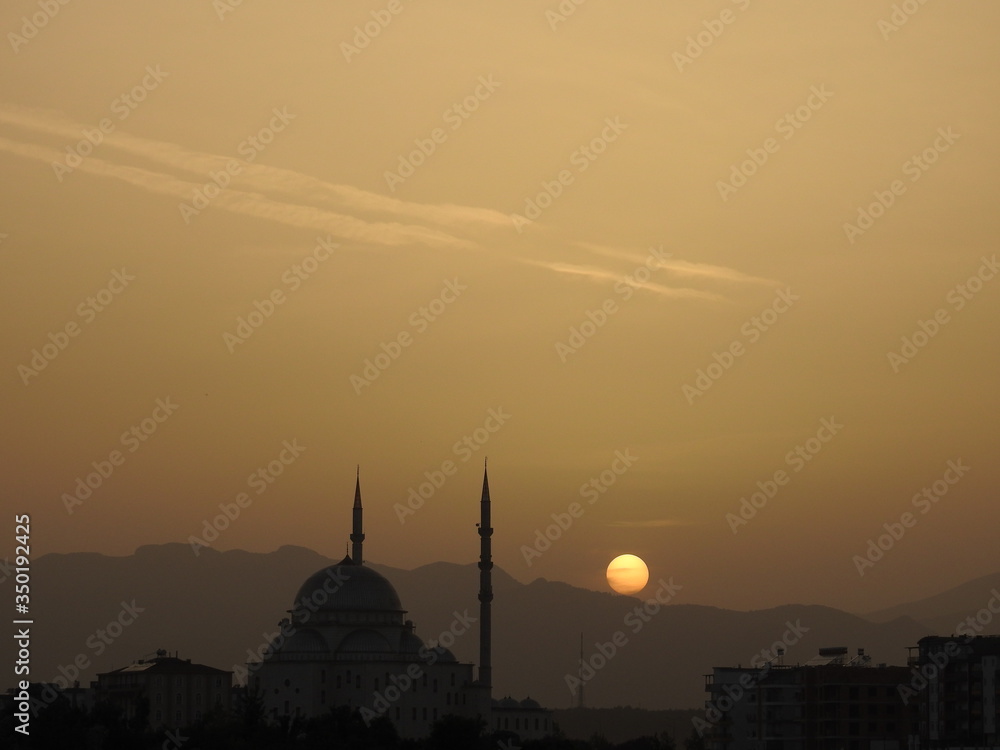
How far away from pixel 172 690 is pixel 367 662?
19.7m

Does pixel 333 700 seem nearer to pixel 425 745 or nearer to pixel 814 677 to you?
pixel 425 745

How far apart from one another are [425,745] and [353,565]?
2575 cm

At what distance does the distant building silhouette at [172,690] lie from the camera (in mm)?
118500

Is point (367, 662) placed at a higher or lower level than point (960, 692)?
higher

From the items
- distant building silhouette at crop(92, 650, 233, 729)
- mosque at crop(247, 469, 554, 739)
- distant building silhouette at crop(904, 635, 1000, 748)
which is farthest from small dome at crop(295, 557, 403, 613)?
distant building silhouette at crop(904, 635, 1000, 748)

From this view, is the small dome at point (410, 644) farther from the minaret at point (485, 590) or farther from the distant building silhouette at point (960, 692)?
the distant building silhouette at point (960, 692)

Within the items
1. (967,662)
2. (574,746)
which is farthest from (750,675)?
(967,662)

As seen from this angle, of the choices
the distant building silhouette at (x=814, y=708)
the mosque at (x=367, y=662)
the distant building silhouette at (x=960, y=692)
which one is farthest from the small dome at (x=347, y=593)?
the distant building silhouette at (x=960, y=692)

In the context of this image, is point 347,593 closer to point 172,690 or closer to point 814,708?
point 172,690

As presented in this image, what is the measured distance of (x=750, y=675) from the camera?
103 metres

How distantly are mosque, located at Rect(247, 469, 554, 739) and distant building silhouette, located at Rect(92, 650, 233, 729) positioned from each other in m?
12.1

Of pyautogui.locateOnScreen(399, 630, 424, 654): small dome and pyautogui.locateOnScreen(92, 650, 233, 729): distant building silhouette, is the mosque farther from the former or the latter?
pyautogui.locateOnScreen(92, 650, 233, 729): distant building silhouette

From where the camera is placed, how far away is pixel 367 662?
10694cm

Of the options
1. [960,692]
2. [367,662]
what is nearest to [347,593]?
[367,662]
